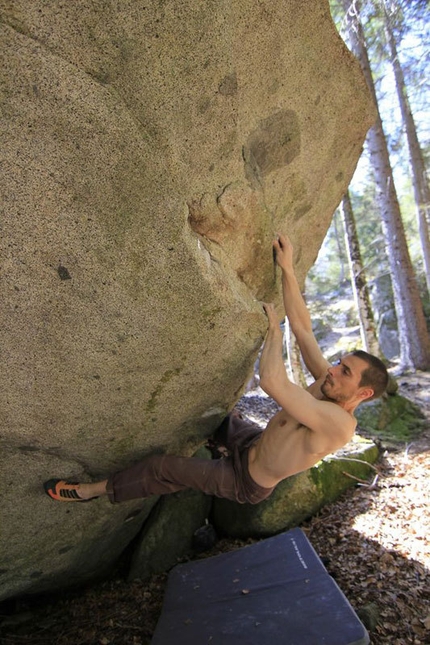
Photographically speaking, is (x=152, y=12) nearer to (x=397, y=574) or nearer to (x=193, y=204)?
(x=193, y=204)

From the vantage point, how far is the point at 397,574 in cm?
446

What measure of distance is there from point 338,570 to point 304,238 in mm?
3727

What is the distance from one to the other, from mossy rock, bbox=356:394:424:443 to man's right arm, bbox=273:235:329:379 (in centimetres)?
479

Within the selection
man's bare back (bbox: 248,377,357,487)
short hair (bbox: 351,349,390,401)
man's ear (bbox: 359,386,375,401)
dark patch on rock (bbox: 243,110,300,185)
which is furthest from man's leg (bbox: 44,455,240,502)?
dark patch on rock (bbox: 243,110,300,185)

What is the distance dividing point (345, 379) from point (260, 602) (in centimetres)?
234

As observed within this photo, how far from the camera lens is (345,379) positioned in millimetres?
3504

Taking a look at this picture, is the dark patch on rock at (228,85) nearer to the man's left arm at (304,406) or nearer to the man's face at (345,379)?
the man's left arm at (304,406)

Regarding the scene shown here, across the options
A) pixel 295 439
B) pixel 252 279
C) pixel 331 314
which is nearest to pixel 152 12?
pixel 252 279

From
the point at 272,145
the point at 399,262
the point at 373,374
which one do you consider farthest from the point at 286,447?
the point at 399,262

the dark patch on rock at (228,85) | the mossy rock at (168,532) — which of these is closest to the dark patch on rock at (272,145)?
the dark patch on rock at (228,85)

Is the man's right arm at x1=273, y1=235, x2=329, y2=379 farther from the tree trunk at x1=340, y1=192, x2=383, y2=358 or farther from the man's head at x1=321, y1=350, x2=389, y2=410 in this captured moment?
the tree trunk at x1=340, y1=192, x2=383, y2=358

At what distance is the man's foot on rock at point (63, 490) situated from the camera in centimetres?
388

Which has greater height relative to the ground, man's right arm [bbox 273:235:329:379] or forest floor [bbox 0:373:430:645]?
man's right arm [bbox 273:235:329:379]

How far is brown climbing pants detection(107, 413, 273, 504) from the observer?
3.94 meters
